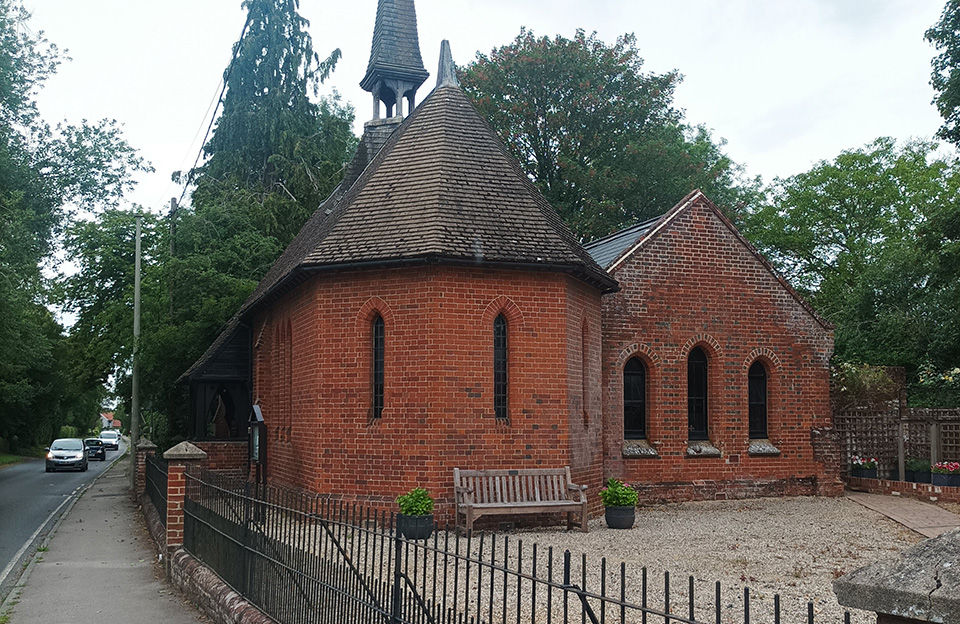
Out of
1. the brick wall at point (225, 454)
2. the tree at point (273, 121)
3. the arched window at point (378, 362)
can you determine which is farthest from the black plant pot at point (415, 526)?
the tree at point (273, 121)

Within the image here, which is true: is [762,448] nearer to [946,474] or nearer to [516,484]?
[946,474]

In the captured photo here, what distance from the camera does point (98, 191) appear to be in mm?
37000

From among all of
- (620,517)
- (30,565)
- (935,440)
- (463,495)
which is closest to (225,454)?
(30,565)

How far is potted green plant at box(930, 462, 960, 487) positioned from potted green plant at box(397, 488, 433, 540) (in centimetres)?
1073

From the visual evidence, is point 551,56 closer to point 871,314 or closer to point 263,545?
point 871,314

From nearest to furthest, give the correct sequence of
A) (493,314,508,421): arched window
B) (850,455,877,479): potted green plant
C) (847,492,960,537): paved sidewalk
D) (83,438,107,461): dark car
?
(847,492,960,537): paved sidewalk
(493,314,508,421): arched window
(850,455,877,479): potted green plant
(83,438,107,461): dark car

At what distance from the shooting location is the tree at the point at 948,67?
783 inches

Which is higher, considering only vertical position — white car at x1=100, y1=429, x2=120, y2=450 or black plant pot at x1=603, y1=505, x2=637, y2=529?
black plant pot at x1=603, y1=505, x2=637, y2=529

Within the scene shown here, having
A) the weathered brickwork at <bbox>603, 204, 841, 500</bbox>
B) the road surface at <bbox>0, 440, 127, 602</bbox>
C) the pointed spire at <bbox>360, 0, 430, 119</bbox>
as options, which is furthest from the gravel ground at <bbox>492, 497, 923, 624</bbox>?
the pointed spire at <bbox>360, 0, 430, 119</bbox>

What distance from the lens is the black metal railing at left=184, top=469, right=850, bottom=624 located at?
18.4 ft

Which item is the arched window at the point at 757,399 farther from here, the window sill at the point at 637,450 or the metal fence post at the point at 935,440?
the metal fence post at the point at 935,440

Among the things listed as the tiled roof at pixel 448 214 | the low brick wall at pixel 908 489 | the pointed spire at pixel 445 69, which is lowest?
the low brick wall at pixel 908 489

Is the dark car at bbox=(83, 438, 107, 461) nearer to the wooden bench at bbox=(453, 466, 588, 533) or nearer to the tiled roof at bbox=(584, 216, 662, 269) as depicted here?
the tiled roof at bbox=(584, 216, 662, 269)

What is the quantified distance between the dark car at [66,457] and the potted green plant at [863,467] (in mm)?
31475
